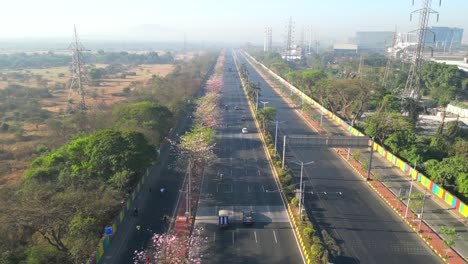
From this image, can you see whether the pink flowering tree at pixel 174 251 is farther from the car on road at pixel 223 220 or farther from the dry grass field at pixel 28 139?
the dry grass field at pixel 28 139

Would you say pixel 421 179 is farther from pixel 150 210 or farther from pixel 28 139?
pixel 28 139

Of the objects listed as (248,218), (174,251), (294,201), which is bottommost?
(248,218)

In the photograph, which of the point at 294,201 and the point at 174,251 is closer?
the point at 174,251

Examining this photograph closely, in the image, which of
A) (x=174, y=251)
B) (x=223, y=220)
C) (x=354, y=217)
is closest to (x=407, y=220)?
(x=354, y=217)

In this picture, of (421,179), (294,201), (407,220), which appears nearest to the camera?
(407,220)

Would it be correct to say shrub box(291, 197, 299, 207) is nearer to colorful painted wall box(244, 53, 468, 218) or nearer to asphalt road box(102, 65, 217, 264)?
asphalt road box(102, 65, 217, 264)

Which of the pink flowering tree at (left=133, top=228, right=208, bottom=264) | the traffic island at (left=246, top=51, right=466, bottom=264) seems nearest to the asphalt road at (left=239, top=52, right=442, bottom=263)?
the traffic island at (left=246, top=51, right=466, bottom=264)
